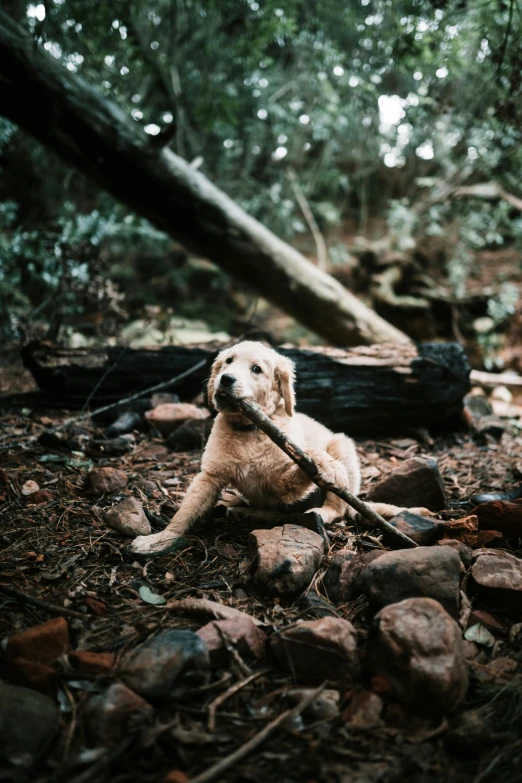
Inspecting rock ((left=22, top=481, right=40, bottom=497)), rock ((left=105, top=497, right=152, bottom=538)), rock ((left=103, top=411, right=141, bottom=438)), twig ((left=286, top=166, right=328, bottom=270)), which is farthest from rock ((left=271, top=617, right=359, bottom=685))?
twig ((left=286, top=166, right=328, bottom=270))

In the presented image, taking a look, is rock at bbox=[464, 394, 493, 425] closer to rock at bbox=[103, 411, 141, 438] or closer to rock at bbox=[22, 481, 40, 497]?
rock at bbox=[103, 411, 141, 438]

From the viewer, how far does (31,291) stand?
8367 millimetres

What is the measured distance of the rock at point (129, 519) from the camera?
9.19 feet

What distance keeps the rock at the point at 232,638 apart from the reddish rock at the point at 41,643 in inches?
22.1

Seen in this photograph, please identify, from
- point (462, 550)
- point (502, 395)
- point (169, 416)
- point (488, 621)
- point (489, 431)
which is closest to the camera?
point (488, 621)

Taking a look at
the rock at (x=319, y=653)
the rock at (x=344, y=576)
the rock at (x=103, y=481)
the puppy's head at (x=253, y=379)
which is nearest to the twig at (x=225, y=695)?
the rock at (x=319, y=653)

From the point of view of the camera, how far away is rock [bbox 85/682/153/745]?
153cm

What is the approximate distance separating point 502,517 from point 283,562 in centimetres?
147

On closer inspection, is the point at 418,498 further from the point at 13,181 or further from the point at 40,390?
the point at 13,181

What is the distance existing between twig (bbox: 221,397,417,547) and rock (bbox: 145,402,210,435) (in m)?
1.67

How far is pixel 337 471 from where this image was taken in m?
2.86

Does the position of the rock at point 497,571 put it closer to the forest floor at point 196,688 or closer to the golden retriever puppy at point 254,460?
the forest floor at point 196,688

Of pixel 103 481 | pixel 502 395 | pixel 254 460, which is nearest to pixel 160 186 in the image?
pixel 103 481

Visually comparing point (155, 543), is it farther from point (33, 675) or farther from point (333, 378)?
point (333, 378)
